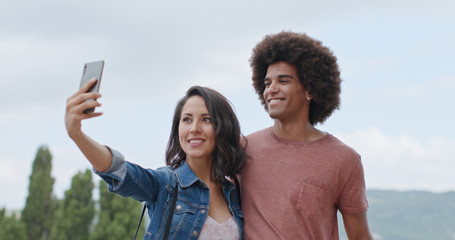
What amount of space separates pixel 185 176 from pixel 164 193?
23 centimetres

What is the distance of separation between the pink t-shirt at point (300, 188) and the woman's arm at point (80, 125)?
1.39 metres

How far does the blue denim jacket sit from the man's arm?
1033mm

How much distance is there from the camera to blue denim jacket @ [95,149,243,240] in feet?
12.0

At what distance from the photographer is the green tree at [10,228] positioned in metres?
29.0

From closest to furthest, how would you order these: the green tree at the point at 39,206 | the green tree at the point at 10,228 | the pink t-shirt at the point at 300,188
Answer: the pink t-shirt at the point at 300,188, the green tree at the point at 10,228, the green tree at the point at 39,206

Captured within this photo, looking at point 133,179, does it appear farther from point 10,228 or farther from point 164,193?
point 10,228

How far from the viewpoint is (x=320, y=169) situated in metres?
4.40

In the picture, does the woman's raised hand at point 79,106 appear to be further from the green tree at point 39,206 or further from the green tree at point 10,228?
the green tree at point 39,206

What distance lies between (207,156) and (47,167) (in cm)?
2891

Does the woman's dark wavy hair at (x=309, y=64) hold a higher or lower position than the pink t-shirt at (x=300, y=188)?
higher

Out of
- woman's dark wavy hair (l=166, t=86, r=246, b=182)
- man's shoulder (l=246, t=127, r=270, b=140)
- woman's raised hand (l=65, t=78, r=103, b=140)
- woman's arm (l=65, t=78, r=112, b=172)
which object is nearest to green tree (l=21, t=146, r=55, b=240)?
man's shoulder (l=246, t=127, r=270, b=140)

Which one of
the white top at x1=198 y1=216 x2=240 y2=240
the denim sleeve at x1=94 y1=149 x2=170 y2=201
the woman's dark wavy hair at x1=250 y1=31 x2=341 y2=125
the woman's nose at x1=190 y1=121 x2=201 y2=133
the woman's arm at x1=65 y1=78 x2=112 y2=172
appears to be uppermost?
the woman's dark wavy hair at x1=250 y1=31 x2=341 y2=125

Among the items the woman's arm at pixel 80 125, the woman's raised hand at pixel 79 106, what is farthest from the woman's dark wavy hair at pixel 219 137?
the woman's raised hand at pixel 79 106

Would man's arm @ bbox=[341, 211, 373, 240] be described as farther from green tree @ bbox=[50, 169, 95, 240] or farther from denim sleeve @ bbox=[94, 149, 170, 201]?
green tree @ bbox=[50, 169, 95, 240]
